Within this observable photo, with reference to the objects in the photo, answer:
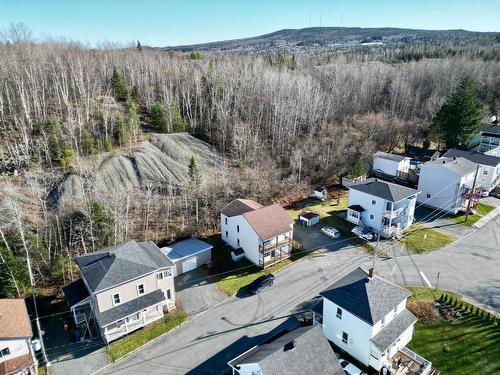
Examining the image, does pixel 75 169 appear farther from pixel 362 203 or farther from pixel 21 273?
pixel 362 203

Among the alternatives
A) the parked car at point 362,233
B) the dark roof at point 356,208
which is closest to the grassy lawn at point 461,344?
the parked car at point 362,233

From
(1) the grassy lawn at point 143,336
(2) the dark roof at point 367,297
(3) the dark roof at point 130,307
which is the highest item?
(2) the dark roof at point 367,297

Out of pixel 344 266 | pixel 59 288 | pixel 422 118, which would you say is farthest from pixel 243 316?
pixel 422 118

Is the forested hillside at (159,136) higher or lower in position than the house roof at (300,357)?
higher

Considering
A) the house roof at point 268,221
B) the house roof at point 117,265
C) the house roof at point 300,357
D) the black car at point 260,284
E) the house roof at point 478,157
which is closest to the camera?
the house roof at point 300,357

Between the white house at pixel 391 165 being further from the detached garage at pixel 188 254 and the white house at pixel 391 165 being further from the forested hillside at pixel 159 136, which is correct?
the detached garage at pixel 188 254

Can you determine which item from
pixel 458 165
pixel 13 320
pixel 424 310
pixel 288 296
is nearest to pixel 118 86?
pixel 13 320

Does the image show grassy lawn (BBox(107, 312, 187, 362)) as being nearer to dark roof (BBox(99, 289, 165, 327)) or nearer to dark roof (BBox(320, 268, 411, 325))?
dark roof (BBox(99, 289, 165, 327))
